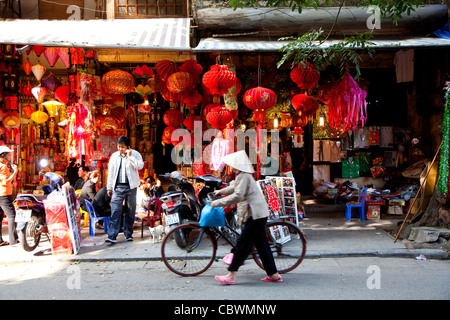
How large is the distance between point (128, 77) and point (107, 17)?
245 cm

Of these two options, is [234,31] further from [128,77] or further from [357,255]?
[357,255]

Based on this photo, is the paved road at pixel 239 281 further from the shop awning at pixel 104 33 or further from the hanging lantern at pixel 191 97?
the hanging lantern at pixel 191 97

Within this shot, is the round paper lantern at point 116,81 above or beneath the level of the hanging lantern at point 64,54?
beneath

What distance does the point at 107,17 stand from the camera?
404 inches

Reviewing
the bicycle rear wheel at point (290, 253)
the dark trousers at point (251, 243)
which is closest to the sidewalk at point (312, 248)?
the bicycle rear wheel at point (290, 253)

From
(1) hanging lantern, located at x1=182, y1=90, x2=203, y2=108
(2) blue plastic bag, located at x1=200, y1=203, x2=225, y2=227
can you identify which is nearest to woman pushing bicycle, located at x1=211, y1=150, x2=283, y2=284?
(2) blue plastic bag, located at x1=200, y1=203, x2=225, y2=227

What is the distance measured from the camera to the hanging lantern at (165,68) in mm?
9195

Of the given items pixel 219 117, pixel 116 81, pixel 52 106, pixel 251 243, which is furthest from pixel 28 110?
pixel 251 243

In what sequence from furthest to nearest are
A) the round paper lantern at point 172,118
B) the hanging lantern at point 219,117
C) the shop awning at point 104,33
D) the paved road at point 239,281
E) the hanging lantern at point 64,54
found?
the round paper lantern at point 172,118 → the hanging lantern at point 64,54 → the hanging lantern at point 219,117 → the shop awning at point 104,33 → the paved road at point 239,281

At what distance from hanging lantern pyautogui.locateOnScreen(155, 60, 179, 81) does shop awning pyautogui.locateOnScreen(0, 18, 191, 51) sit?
743 mm

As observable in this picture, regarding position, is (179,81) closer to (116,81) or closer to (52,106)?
(116,81)

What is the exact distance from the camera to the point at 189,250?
5605 millimetres

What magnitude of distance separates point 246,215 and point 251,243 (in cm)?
39

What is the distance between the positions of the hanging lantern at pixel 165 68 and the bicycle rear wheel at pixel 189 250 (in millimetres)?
4825
